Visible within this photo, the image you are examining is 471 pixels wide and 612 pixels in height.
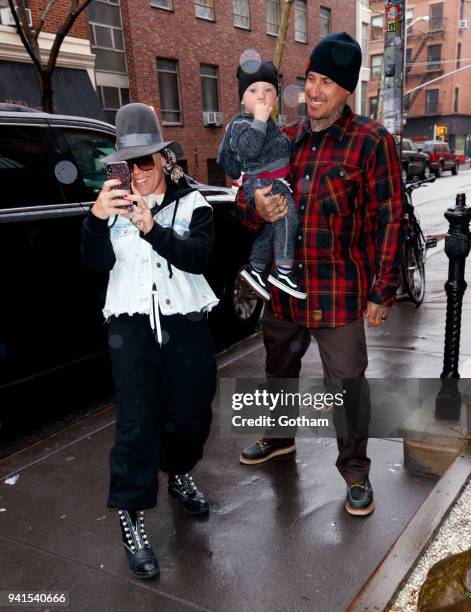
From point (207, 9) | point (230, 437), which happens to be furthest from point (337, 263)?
point (207, 9)

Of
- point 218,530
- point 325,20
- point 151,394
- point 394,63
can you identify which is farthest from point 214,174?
point 151,394

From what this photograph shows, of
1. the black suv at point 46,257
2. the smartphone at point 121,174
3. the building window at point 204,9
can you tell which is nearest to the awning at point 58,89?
the building window at point 204,9

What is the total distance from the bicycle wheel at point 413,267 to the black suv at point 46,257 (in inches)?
134

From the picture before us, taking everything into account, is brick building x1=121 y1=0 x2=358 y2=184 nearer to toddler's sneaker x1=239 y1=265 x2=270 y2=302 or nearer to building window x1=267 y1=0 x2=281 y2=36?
building window x1=267 y1=0 x2=281 y2=36

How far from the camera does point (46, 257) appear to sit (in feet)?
12.7

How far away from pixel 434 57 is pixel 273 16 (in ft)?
104

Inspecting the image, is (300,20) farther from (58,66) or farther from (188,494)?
(188,494)

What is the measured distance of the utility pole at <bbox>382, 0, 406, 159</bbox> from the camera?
6.83 metres

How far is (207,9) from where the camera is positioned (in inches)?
883

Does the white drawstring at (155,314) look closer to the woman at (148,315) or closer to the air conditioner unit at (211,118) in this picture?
the woman at (148,315)

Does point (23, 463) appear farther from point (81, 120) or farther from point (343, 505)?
point (81, 120)

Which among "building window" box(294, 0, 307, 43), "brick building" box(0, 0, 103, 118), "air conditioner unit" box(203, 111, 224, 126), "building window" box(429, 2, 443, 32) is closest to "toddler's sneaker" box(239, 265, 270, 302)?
"brick building" box(0, 0, 103, 118)

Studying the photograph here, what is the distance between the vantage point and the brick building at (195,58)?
780 inches

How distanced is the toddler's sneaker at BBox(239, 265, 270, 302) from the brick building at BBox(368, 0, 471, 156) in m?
A: 51.1
